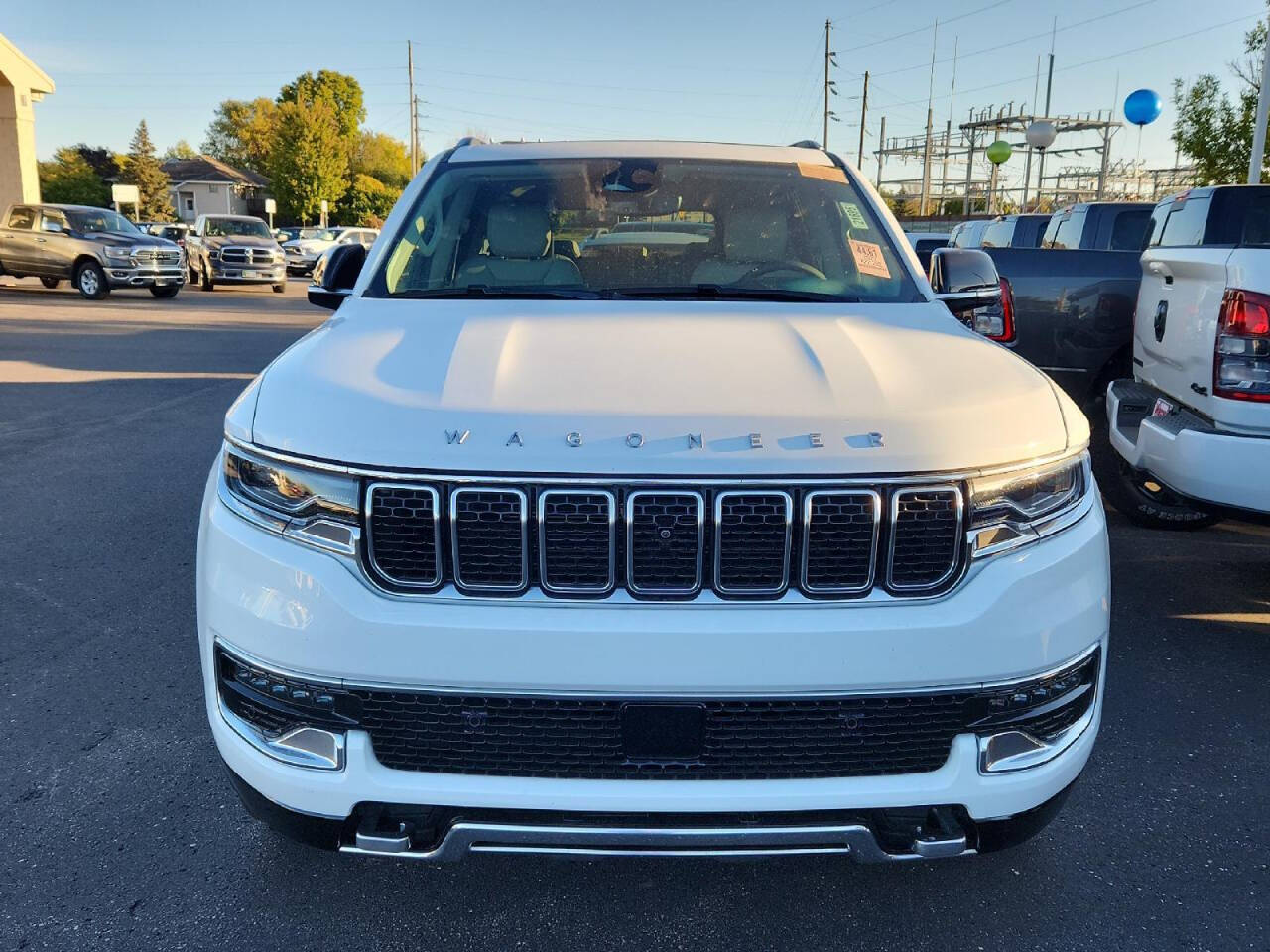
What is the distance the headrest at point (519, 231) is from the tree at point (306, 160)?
76890 mm

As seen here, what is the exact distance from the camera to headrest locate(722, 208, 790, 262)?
3.60 m

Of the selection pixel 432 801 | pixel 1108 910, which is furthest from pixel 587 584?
pixel 1108 910

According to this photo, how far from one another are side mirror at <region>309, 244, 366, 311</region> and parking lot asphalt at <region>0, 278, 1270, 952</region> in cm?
144

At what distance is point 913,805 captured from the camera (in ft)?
6.96

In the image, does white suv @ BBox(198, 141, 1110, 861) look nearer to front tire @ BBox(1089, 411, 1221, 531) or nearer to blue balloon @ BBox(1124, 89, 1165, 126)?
front tire @ BBox(1089, 411, 1221, 531)

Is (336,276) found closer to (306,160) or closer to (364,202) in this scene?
(306,160)

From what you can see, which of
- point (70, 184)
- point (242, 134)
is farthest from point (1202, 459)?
point (242, 134)

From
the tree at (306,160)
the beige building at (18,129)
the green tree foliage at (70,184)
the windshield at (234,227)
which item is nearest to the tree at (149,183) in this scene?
the green tree foliage at (70,184)

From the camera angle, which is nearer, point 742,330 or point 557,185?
point 742,330

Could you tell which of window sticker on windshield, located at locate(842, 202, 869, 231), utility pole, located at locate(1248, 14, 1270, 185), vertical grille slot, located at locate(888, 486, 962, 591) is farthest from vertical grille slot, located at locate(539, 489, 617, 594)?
utility pole, located at locate(1248, 14, 1270, 185)

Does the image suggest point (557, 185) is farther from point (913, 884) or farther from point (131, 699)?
point (913, 884)

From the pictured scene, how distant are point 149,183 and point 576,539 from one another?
9258 cm

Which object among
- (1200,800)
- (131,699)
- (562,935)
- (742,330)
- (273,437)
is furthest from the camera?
(131,699)

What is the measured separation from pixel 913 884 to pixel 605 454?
1.43 metres
